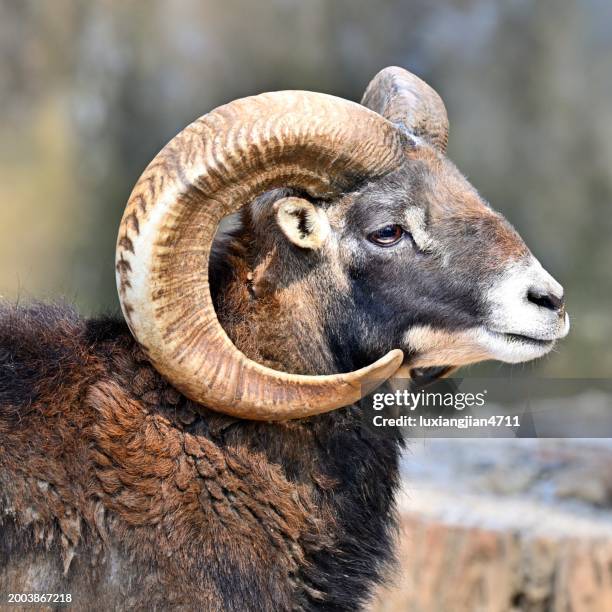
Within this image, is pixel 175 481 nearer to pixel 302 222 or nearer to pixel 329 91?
pixel 302 222

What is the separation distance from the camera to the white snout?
4.83m

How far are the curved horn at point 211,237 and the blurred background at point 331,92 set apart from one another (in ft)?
31.3

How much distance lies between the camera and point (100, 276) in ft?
45.0

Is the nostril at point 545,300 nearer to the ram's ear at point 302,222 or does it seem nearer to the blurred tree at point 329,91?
the ram's ear at point 302,222

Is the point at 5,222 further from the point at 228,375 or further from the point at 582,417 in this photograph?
the point at 228,375

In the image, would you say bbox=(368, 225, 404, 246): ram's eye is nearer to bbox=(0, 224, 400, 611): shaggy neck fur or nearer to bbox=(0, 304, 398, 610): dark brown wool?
bbox=(0, 224, 400, 611): shaggy neck fur

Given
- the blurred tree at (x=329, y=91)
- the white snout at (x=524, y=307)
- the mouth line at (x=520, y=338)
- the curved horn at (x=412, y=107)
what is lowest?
the mouth line at (x=520, y=338)

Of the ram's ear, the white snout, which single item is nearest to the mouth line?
the white snout

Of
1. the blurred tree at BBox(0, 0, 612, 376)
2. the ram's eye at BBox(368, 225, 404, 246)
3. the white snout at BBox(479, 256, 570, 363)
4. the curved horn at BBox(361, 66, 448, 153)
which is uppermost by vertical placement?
the blurred tree at BBox(0, 0, 612, 376)

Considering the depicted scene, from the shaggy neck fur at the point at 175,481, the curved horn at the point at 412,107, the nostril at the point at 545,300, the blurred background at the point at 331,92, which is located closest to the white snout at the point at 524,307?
the nostril at the point at 545,300

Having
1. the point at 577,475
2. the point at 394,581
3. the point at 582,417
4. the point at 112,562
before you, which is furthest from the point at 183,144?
the point at 582,417

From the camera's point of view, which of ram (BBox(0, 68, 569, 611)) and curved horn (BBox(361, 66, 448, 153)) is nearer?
ram (BBox(0, 68, 569, 611))

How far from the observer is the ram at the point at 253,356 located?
4.47 metres

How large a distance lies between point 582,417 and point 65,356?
8345mm
